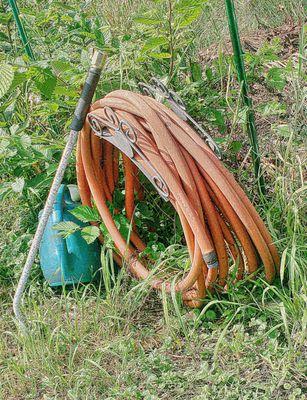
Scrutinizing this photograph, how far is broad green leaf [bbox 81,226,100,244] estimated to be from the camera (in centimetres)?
347

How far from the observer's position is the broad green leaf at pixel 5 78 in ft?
10.6

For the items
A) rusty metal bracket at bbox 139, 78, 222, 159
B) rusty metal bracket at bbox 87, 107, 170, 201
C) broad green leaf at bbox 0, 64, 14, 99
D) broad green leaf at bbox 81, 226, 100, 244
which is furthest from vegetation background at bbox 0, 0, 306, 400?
rusty metal bracket at bbox 87, 107, 170, 201

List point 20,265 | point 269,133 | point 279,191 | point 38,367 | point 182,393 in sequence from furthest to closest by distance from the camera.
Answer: point 269,133 < point 20,265 < point 279,191 < point 38,367 < point 182,393

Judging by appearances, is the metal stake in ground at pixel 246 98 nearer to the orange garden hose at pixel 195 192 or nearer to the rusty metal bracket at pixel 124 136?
the orange garden hose at pixel 195 192

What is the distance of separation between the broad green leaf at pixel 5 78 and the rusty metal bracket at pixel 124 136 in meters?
0.36

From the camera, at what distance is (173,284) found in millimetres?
3232

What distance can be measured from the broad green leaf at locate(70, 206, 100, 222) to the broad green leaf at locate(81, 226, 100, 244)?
0.04 metres

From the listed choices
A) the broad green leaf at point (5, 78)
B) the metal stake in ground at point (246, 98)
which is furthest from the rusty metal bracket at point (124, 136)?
the metal stake in ground at point (246, 98)

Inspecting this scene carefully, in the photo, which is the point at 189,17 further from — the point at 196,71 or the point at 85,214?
the point at 85,214

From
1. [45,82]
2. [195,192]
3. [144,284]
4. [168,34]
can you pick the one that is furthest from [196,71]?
[144,284]

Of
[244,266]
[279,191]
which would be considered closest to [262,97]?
[279,191]

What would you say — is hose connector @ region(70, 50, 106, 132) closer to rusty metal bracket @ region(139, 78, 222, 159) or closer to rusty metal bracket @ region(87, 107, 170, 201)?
rusty metal bracket @ region(87, 107, 170, 201)

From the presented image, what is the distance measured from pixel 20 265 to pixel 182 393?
114 centimetres

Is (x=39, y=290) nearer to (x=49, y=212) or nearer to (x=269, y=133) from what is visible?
(x=49, y=212)
